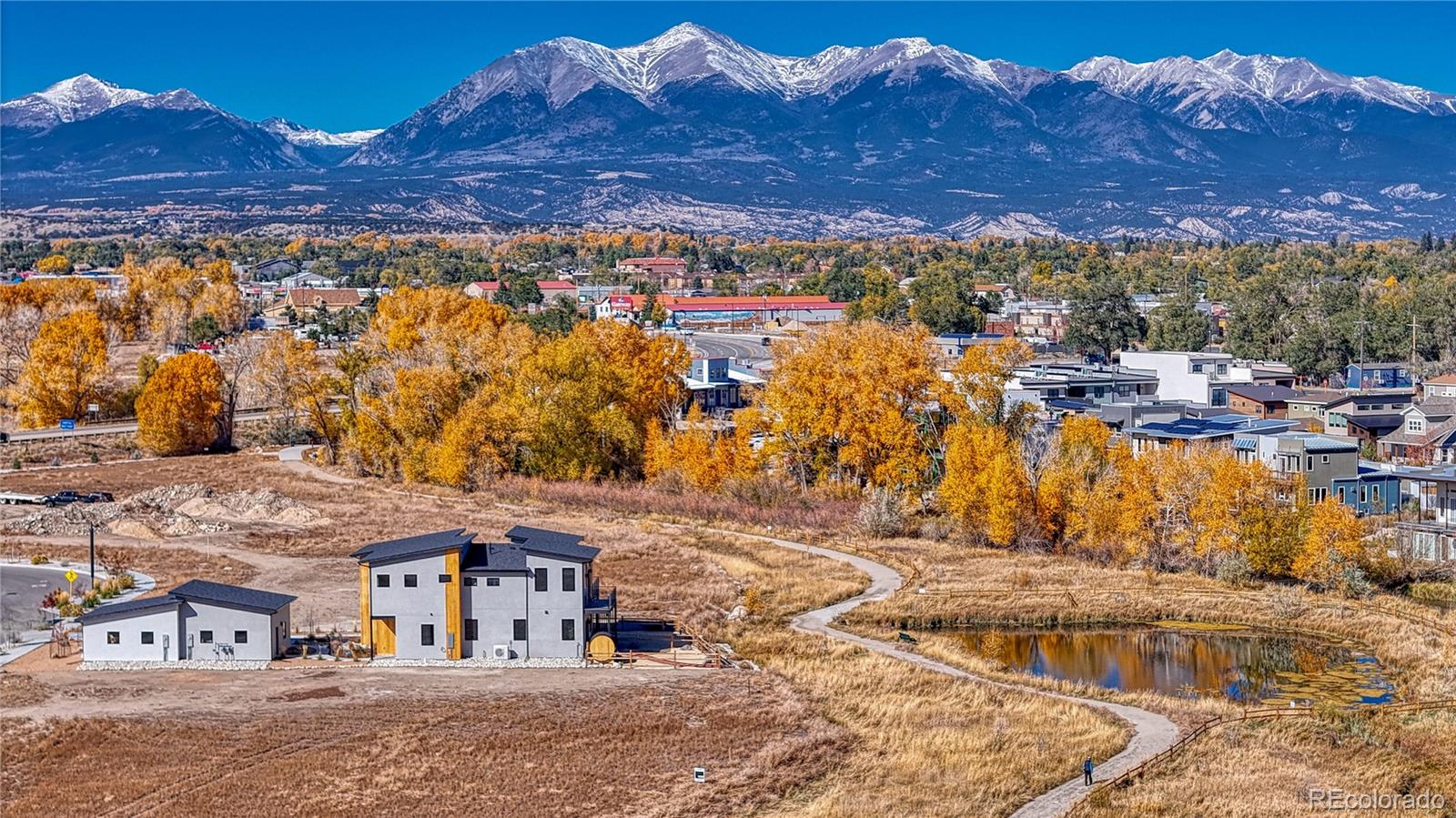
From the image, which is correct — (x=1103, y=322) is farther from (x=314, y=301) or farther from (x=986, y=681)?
(x=986, y=681)

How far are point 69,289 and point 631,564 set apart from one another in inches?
2739

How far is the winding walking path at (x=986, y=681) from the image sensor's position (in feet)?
92.4

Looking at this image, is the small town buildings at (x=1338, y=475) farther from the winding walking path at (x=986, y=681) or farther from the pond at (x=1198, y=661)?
the winding walking path at (x=986, y=681)

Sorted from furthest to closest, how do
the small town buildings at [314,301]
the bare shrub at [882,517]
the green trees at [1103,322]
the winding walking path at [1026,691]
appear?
the small town buildings at [314,301] < the green trees at [1103,322] < the bare shrub at [882,517] < the winding walking path at [1026,691]

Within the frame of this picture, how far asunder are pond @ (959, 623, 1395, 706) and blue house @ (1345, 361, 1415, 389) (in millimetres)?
39515

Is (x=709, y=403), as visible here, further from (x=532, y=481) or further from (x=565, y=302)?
(x=565, y=302)

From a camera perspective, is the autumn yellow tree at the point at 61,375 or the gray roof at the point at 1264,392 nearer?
the gray roof at the point at 1264,392

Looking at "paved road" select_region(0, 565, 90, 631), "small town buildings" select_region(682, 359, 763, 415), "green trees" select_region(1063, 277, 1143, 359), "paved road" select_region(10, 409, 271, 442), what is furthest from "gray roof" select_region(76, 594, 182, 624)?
"green trees" select_region(1063, 277, 1143, 359)

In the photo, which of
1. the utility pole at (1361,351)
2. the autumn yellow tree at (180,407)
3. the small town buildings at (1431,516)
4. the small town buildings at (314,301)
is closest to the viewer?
the small town buildings at (1431,516)

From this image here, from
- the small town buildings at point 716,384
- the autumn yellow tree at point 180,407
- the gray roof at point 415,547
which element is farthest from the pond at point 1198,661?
the autumn yellow tree at point 180,407

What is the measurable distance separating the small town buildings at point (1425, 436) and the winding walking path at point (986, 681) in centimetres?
2359

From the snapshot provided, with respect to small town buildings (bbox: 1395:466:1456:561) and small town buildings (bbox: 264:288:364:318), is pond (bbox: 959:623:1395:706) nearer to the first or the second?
small town buildings (bbox: 1395:466:1456:561)

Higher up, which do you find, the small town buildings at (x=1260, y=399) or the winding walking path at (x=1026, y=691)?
the small town buildings at (x=1260, y=399)

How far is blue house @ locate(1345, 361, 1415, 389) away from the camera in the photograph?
7762 cm
